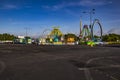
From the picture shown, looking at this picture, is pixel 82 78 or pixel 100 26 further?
pixel 100 26

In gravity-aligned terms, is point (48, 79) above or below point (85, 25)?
below

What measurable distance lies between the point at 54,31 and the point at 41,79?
12863cm

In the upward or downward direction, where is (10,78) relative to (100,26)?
downward

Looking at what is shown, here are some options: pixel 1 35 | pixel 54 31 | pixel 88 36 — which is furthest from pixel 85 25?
pixel 1 35

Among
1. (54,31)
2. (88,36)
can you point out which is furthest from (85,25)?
(54,31)

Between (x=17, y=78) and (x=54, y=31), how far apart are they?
421ft

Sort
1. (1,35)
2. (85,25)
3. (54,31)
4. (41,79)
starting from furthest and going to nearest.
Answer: (1,35) < (54,31) < (85,25) < (41,79)

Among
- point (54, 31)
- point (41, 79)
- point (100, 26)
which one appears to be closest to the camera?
point (41, 79)

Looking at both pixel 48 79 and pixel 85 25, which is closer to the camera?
pixel 48 79

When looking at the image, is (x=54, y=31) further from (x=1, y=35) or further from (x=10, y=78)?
(x=10, y=78)

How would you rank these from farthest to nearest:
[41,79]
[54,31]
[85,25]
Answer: [54,31] → [85,25] → [41,79]

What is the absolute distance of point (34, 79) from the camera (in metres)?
8.52

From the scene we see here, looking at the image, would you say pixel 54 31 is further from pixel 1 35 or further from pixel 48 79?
pixel 48 79

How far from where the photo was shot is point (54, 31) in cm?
13688
